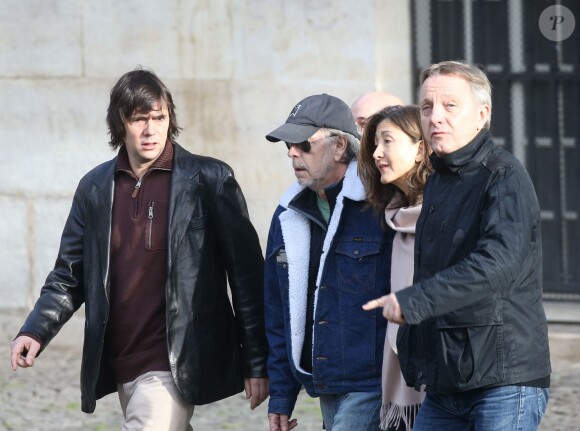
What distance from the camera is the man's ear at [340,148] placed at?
15.4ft

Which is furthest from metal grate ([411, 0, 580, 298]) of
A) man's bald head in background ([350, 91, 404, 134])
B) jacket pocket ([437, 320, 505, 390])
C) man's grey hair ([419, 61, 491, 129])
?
jacket pocket ([437, 320, 505, 390])

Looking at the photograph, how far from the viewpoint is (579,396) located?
756cm

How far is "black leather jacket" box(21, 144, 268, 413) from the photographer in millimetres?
4887

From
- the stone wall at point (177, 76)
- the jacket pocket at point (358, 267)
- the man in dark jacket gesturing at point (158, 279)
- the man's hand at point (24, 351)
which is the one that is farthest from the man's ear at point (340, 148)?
the stone wall at point (177, 76)

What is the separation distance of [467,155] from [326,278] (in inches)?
33.7

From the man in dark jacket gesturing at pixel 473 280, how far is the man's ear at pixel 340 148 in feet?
2.38

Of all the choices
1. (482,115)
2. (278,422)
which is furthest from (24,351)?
(482,115)

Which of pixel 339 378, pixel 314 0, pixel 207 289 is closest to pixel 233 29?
pixel 314 0

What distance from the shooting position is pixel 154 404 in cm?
484

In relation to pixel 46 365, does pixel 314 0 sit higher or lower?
higher

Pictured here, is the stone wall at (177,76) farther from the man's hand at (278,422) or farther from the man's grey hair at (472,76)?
the man's grey hair at (472,76)

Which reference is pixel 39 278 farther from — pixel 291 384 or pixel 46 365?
pixel 291 384

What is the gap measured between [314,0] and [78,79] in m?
1.66

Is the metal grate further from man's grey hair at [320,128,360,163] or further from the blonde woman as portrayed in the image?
the blonde woman
